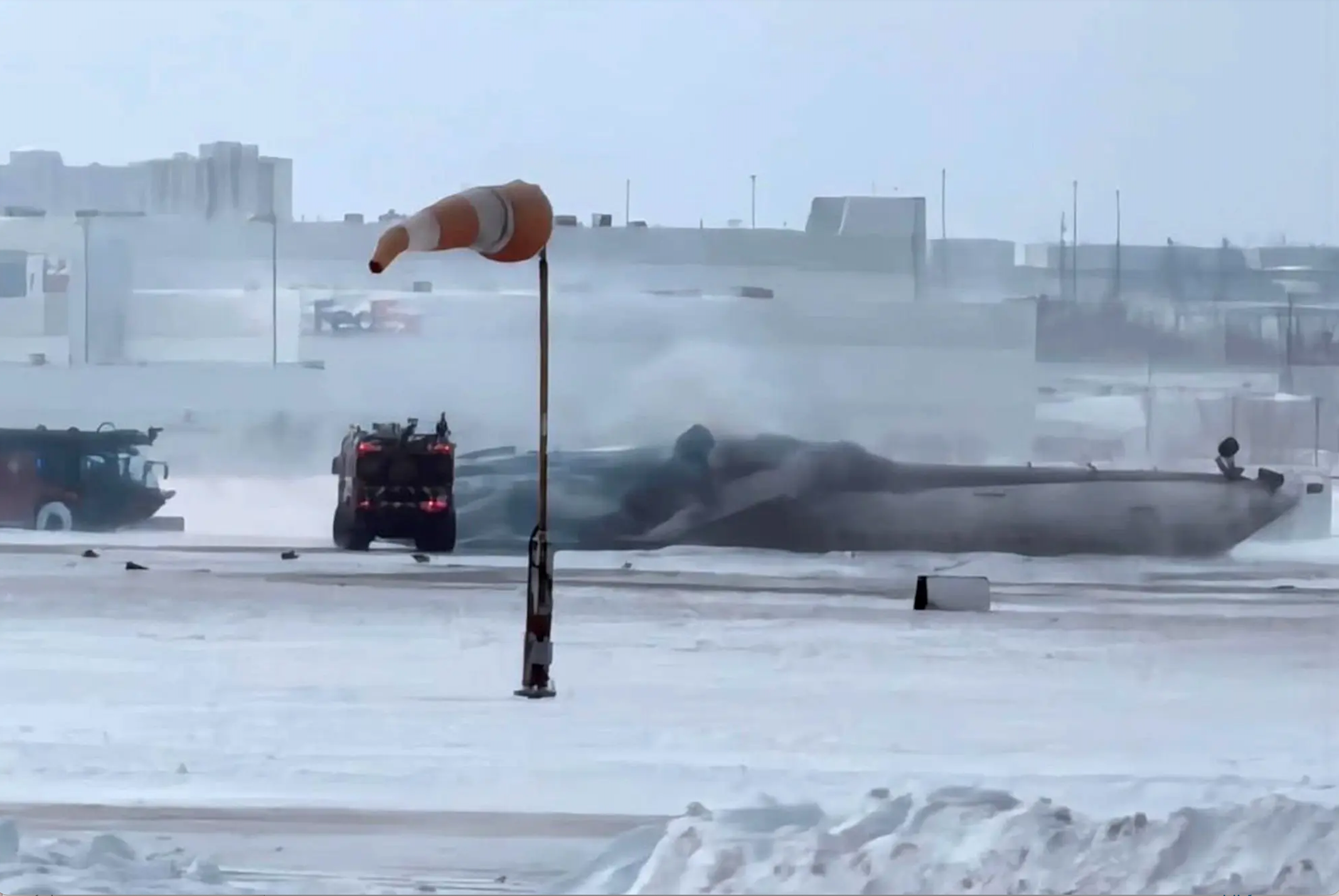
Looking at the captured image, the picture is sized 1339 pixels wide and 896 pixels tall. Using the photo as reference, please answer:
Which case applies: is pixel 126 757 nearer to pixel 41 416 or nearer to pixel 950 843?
pixel 41 416

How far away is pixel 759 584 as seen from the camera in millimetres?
6559

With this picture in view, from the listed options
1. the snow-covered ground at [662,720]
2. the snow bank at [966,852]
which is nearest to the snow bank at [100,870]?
the snow-covered ground at [662,720]

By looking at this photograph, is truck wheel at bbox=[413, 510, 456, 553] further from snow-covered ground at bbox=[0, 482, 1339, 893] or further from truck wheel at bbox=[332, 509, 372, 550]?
truck wheel at bbox=[332, 509, 372, 550]

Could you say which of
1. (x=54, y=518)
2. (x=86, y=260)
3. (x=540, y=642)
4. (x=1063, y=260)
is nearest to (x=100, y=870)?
(x=540, y=642)

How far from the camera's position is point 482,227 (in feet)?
17.2

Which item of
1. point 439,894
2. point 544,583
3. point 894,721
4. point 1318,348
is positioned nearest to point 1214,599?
point 1318,348

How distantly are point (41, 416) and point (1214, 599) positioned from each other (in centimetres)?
499

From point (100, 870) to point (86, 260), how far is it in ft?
9.51

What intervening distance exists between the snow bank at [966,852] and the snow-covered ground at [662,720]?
0.01 meters

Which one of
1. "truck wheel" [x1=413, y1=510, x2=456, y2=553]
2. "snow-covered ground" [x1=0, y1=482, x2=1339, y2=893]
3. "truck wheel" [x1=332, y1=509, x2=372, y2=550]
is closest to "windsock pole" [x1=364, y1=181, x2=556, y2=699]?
"snow-covered ground" [x1=0, y1=482, x2=1339, y2=893]

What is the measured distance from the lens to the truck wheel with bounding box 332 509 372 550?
21.3 ft

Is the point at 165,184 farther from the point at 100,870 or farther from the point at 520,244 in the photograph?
the point at 100,870

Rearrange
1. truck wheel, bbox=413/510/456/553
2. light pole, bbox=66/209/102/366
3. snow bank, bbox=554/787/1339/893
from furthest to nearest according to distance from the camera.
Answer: truck wheel, bbox=413/510/456/553, light pole, bbox=66/209/102/366, snow bank, bbox=554/787/1339/893

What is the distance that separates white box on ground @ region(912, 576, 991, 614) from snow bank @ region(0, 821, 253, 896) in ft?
9.88
